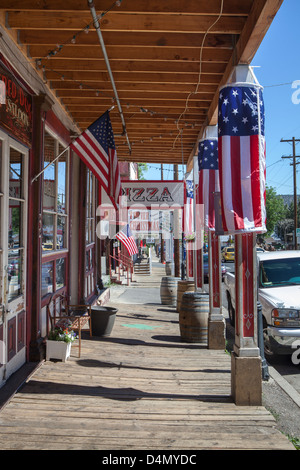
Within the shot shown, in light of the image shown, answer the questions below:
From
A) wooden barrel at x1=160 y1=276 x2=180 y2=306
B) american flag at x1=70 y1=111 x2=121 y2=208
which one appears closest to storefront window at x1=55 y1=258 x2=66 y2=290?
american flag at x1=70 y1=111 x2=121 y2=208

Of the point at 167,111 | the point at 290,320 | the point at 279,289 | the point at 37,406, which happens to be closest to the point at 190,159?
the point at 167,111

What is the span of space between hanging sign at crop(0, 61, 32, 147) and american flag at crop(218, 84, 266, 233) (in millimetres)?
2494

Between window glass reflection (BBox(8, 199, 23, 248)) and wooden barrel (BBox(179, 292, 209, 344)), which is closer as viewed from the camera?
window glass reflection (BBox(8, 199, 23, 248))

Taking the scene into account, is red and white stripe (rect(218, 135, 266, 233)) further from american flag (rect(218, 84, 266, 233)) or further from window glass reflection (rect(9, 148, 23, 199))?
window glass reflection (rect(9, 148, 23, 199))

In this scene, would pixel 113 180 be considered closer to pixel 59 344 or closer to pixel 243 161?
pixel 243 161

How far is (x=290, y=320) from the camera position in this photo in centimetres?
671

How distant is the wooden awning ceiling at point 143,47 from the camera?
4.54 metres

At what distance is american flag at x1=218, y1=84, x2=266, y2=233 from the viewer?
4688 millimetres

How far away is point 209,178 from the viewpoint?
296 inches

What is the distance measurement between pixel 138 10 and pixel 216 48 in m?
1.30

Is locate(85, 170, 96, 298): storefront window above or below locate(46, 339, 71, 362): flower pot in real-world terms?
above

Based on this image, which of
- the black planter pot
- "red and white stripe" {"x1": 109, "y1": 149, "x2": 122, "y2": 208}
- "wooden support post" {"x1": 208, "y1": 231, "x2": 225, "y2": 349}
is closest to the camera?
"red and white stripe" {"x1": 109, "y1": 149, "x2": 122, "y2": 208}
